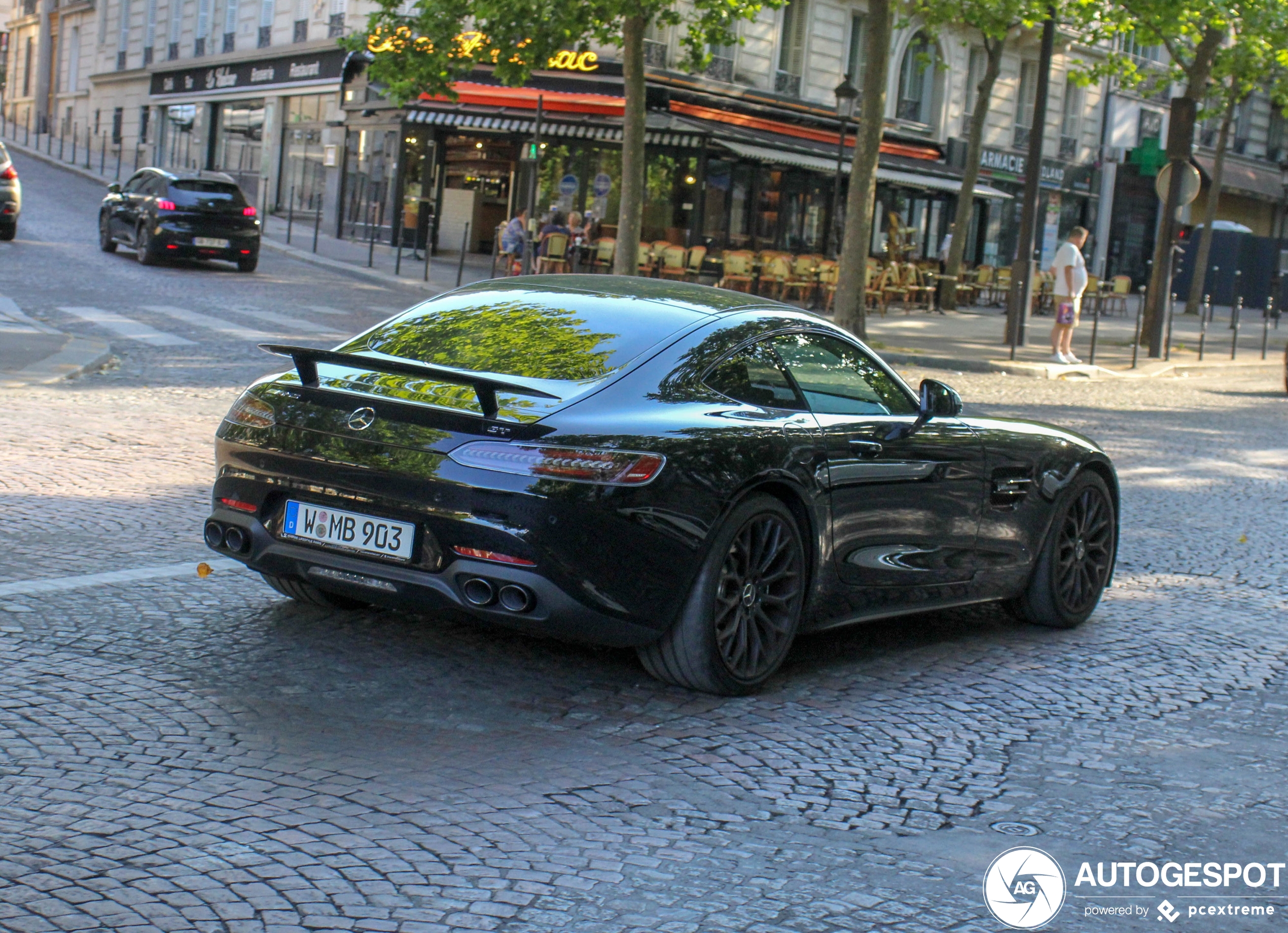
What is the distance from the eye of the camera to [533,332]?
5332 millimetres

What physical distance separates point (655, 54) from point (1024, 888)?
31.8m

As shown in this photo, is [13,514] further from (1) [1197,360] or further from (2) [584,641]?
(1) [1197,360]

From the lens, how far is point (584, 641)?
4.79m

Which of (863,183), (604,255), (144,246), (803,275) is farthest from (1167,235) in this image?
(144,246)

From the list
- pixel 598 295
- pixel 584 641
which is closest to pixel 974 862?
pixel 584 641

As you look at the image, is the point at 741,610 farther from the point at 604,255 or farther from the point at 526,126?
the point at 526,126

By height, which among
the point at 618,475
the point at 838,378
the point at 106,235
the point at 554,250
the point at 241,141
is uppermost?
the point at 241,141

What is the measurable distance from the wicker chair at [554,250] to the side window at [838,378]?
22481 millimetres

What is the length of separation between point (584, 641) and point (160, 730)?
128 cm

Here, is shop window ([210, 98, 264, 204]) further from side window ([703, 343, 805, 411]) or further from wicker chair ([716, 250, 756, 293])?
side window ([703, 343, 805, 411])

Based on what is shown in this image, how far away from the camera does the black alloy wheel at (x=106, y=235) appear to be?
2648cm

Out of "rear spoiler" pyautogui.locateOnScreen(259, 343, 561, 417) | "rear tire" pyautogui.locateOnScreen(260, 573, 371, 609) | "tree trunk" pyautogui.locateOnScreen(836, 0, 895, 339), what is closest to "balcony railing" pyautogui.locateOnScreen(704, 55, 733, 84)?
"tree trunk" pyautogui.locateOnScreen(836, 0, 895, 339)

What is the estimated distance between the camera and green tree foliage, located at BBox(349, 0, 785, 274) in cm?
2338

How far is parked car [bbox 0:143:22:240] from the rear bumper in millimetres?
23489
